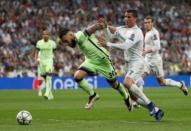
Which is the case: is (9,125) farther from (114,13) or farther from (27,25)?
(114,13)

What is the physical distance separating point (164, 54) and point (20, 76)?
964cm

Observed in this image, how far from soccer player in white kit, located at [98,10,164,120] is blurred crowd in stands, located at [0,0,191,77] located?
70.0 ft

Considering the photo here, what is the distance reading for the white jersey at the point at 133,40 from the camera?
582 inches

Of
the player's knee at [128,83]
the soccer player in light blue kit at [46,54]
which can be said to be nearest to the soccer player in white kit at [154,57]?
the soccer player in light blue kit at [46,54]

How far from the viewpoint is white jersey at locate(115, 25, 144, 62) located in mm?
14784

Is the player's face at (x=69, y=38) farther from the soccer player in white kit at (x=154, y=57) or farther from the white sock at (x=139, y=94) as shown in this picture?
the soccer player in white kit at (x=154, y=57)

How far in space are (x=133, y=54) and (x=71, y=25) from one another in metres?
26.1

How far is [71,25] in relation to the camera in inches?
1626

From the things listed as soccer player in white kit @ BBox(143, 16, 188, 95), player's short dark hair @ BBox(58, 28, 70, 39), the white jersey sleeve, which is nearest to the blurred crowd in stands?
soccer player in white kit @ BBox(143, 16, 188, 95)

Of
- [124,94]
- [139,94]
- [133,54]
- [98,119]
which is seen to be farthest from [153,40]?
[139,94]

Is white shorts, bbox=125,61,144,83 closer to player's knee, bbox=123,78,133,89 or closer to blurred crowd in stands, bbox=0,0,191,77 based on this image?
player's knee, bbox=123,78,133,89

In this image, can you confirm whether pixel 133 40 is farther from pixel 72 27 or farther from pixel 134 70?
pixel 72 27

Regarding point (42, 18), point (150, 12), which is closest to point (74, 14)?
point (42, 18)

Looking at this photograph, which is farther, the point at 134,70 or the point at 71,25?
the point at 71,25
